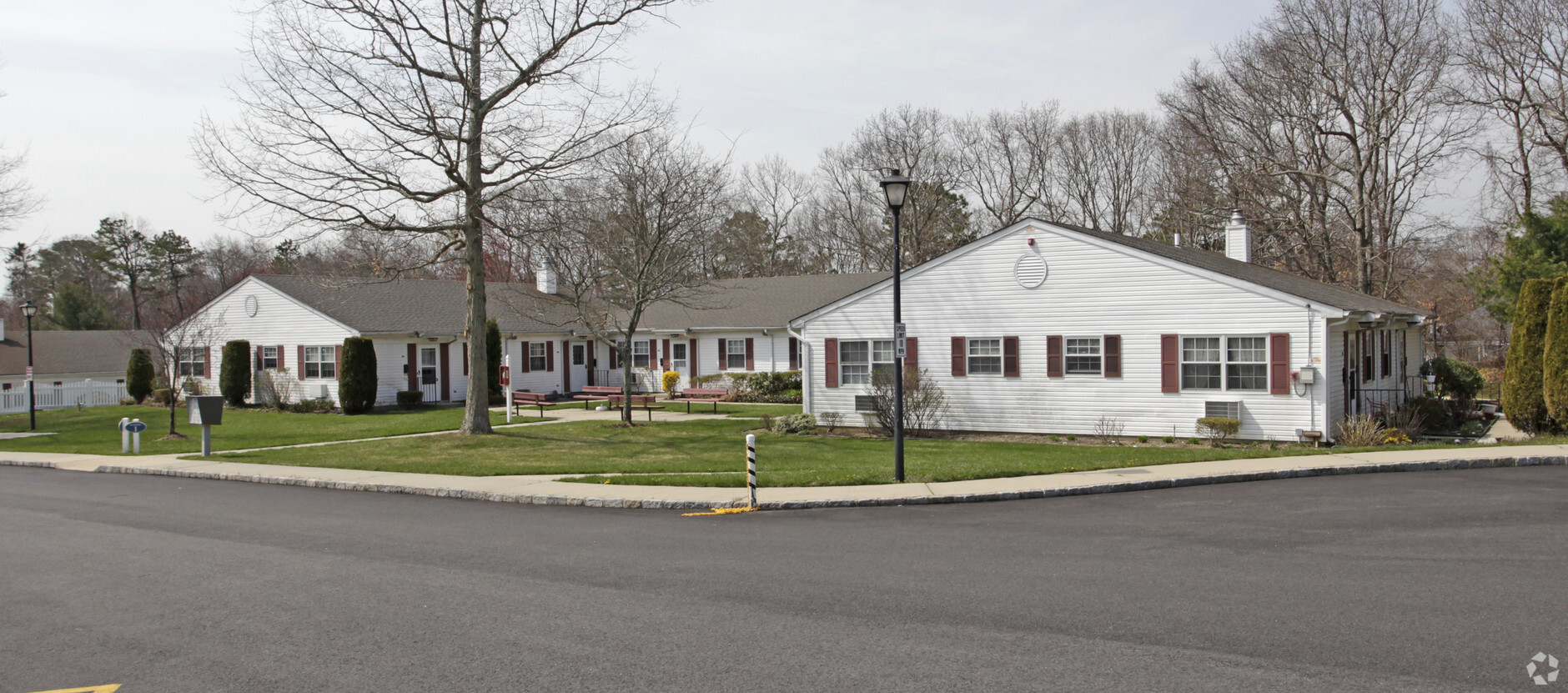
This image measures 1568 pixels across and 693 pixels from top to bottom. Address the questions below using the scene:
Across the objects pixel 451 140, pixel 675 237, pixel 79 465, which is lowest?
pixel 79 465

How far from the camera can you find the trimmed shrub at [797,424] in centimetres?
2416

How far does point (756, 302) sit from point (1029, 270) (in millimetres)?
18822

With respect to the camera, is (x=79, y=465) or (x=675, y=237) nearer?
(x=79, y=465)

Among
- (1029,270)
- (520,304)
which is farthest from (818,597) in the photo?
(520,304)

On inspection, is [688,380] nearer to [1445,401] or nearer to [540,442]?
[540,442]

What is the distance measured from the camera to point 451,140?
2219cm

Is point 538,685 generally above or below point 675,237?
below

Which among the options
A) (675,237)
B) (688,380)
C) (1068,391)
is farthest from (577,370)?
(1068,391)

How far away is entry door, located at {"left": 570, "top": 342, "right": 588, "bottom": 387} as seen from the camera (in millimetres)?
40875

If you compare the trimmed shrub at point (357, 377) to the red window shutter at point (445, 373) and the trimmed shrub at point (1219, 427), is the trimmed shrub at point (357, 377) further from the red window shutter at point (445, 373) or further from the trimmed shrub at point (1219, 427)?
the trimmed shrub at point (1219, 427)

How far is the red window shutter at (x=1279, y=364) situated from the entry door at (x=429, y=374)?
28.2 m

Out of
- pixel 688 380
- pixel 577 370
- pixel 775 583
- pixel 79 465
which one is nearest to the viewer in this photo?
pixel 775 583

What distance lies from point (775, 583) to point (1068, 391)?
15.2m

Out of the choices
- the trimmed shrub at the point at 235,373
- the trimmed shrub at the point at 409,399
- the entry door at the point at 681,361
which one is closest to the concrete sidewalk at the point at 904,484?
the trimmed shrub at the point at 409,399
